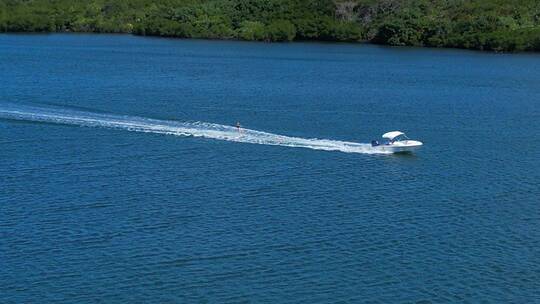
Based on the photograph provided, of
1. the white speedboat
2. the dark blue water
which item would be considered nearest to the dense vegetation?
the dark blue water

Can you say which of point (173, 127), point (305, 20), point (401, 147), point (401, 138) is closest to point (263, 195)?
point (401, 147)

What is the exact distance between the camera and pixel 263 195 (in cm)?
4744

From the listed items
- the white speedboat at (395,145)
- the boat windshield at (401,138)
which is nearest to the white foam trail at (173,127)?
the white speedboat at (395,145)

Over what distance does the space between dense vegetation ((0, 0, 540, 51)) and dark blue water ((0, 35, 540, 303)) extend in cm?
5627

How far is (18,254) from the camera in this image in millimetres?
38344

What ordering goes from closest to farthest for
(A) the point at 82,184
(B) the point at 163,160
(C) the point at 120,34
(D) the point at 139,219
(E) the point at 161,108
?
(D) the point at 139,219, (A) the point at 82,184, (B) the point at 163,160, (E) the point at 161,108, (C) the point at 120,34

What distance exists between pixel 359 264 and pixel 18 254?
48.3 feet

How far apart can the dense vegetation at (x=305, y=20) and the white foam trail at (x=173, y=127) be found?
84098mm

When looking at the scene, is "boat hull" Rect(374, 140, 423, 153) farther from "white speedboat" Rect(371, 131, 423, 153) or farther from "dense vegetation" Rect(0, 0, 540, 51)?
"dense vegetation" Rect(0, 0, 540, 51)

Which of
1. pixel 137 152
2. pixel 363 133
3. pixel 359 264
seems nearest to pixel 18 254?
pixel 359 264

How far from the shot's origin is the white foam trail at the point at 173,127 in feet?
193

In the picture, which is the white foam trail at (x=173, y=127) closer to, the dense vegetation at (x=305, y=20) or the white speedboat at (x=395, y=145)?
the white speedboat at (x=395, y=145)

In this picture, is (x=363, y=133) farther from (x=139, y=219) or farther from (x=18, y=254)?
(x=18, y=254)

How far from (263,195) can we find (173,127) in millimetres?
18002
